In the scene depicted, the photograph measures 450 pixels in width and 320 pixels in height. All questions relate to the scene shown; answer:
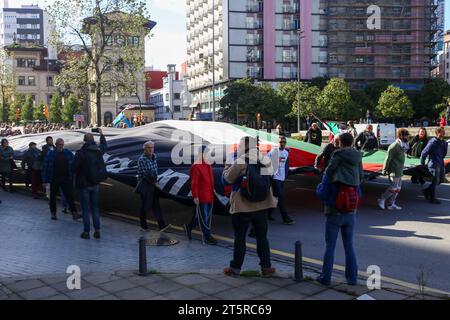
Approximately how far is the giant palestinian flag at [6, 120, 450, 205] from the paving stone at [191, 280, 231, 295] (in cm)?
398

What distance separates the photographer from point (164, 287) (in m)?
6.41

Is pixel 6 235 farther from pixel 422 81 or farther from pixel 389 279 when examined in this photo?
pixel 422 81

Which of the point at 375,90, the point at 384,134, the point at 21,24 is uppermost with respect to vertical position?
the point at 21,24

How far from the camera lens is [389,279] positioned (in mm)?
7070

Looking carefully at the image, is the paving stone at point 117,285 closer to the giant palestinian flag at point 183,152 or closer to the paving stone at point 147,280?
the paving stone at point 147,280

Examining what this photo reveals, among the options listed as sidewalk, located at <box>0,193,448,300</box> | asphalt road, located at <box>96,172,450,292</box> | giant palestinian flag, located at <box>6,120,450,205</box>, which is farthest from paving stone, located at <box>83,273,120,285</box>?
giant palestinian flag, located at <box>6,120,450,205</box>

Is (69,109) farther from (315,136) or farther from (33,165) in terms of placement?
(315,136)

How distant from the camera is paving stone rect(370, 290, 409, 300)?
19.6 ft

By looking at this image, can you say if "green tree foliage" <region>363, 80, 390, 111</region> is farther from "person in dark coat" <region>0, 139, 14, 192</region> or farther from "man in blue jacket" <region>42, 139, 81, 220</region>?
"man in blue jacket" <region>42, 139, 81, 220</region>

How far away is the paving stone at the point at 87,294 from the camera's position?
6.04 m

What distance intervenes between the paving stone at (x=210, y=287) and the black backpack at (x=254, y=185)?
48.2 inches

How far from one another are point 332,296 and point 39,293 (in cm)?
371

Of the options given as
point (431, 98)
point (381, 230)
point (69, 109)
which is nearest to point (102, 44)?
point (381, 230)
